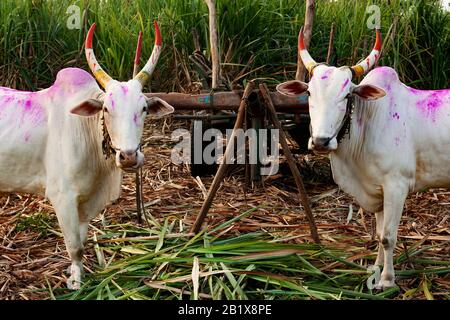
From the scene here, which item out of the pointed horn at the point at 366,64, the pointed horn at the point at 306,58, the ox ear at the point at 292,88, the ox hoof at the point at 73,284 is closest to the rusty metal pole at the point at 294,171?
the ox ear at the point at 292,88

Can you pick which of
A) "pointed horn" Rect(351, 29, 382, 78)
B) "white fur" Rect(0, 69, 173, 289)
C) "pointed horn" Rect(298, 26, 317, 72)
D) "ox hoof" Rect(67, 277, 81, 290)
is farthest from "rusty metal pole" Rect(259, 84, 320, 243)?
"ox hoof" Rect(67, 277, 81, 290)

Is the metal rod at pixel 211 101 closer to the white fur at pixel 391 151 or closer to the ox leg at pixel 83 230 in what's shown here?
the white fur at pixel 391 151

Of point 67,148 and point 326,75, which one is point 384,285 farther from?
point 67,148

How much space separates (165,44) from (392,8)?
210 centimetres

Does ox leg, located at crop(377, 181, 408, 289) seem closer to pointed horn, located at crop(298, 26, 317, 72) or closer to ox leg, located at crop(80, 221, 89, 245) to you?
pointed horn, located at crop(298, 26, 317, 72)

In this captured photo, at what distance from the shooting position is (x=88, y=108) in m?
3.29

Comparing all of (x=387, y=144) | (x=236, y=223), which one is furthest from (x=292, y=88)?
(x=236, y=223)

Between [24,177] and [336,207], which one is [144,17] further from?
[24,177]

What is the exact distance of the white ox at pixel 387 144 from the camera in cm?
347

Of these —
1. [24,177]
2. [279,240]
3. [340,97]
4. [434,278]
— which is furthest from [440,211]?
[24,177]

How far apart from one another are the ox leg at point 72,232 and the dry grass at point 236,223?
14 centimetres

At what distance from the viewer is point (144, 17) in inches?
256

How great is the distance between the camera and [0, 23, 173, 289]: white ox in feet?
11.1

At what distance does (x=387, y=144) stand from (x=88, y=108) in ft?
Result: 5.13
